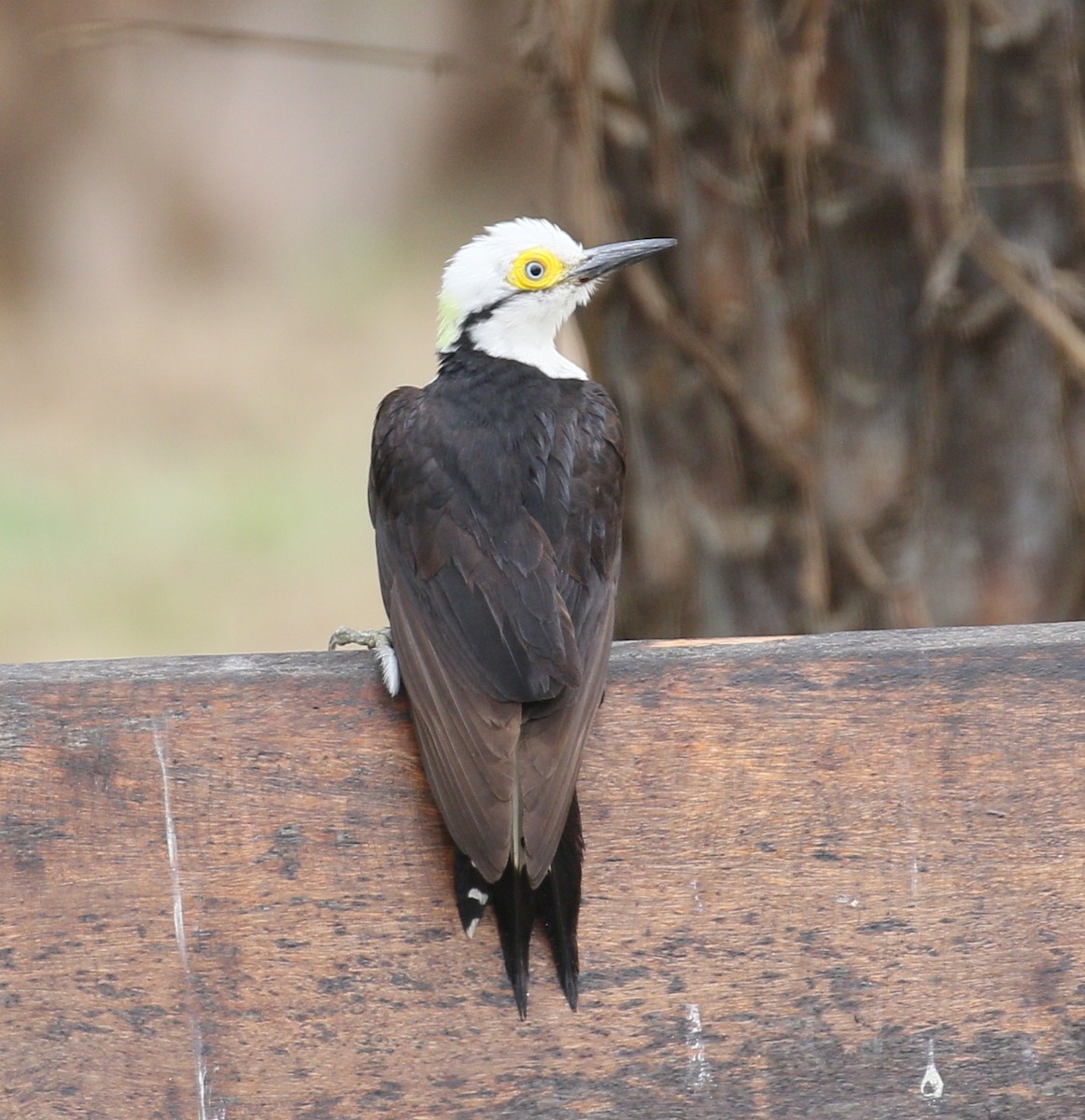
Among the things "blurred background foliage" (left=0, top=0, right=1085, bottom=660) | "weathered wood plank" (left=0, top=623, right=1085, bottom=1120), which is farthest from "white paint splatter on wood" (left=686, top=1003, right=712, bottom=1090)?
"blurred background foliage" (left=0, top=0, right=1085, bottom=660)

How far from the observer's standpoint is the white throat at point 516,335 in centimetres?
344

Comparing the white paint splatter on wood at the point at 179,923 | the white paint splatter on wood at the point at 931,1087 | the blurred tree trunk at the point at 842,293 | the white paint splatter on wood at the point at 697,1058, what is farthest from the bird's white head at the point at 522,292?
the white paint splatter on wood at the point at 931,1087

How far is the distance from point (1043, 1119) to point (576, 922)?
69 cm

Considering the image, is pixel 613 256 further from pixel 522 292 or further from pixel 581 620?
pixel 581 620

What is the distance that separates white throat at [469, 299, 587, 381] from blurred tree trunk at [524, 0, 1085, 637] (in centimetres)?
32

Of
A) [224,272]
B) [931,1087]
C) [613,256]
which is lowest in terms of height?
[931,1087]

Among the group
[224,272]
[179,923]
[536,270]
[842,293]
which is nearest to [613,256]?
[536,270]

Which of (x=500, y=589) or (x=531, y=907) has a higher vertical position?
(x=500, y=589)

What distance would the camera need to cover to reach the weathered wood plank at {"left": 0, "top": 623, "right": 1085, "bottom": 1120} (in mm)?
2262

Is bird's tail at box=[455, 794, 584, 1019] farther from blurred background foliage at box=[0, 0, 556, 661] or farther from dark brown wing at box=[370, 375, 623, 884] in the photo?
blurred background foliage at box=[0, 0, 556, 661]

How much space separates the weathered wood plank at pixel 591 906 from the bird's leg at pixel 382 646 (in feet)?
0.10

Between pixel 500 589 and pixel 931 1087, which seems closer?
pixel 931 1087

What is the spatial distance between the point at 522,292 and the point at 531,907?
5.13ft

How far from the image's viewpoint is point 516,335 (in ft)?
11.4
